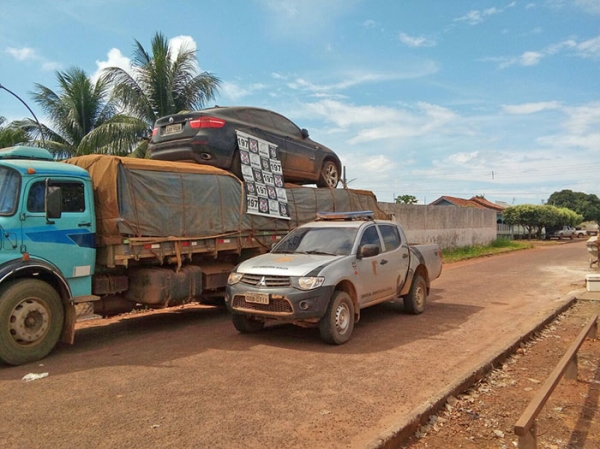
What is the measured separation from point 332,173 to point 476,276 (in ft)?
21.9

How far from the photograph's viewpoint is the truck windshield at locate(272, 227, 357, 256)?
23.7ft

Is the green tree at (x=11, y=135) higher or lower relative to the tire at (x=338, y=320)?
higher

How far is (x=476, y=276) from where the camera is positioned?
15664mm

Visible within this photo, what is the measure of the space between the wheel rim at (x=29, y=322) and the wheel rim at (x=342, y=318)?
368 centimetres

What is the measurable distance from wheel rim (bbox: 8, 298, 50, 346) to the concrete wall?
14.1 metres

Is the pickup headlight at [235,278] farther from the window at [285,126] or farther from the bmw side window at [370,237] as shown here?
the window at [285,126]

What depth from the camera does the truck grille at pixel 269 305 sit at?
20.4 feet

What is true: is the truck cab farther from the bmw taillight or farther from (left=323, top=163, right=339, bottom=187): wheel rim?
(left=323, top=163, right=339, bottom=187): wheel rim

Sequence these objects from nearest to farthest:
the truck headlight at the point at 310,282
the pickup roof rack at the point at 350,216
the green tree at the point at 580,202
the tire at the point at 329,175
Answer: the truck headlight at the point at 310,282 < the pickup roof rack at the point at 350,216 < the tire at the point at 329,175 < the green tree at the point at 580,202

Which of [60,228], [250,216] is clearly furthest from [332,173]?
[60,228]

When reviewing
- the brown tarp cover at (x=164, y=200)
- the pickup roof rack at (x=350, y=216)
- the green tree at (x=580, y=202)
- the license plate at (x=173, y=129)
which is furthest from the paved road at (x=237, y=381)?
the green tree at (x=580, y=202)

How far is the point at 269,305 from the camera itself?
249 inches

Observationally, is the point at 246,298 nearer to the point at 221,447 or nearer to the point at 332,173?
the point at 221,447

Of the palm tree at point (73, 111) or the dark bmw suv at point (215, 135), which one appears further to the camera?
the palm tree at point (73, 111)
